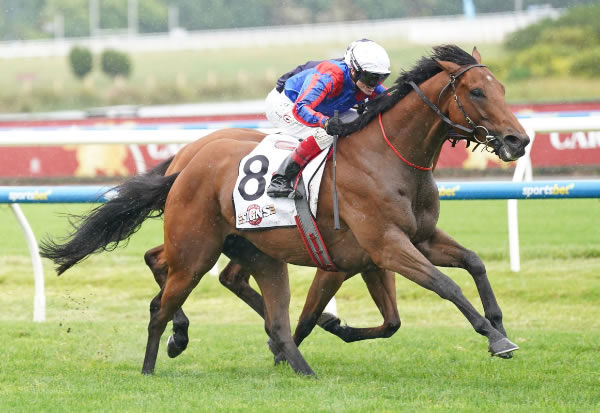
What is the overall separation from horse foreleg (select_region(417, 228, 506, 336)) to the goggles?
0.85m

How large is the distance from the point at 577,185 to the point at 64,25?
52.9m

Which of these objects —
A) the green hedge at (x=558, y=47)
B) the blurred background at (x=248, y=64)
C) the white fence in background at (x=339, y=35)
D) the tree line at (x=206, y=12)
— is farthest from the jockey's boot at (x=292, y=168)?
the tree line at (x=206, y=12)

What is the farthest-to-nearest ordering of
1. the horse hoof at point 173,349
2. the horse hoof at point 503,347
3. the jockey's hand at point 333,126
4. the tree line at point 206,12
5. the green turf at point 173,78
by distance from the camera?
the tree line at point 206,12 < the green turf at point 173,78 < the horse hoof at point 173,349 < the jockey's hand at point 333,126 < the horse hoof at point 503,347

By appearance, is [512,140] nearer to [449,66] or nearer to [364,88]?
[449,66]

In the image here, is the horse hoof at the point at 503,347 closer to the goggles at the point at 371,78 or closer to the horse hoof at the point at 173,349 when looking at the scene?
the goggles at the point at 371,78

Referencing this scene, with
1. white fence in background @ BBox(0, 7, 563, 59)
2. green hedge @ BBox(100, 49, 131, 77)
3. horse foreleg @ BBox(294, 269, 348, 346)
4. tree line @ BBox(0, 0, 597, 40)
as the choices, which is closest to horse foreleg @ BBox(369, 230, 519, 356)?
horse foreleg @ BBox(294, 269, 348, 346)

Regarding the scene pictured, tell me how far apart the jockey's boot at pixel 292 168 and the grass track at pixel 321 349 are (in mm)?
994

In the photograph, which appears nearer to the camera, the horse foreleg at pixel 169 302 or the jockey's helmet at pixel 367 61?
the jockey's helmet at pixel 367 61

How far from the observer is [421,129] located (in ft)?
15.8

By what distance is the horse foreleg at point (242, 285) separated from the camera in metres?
5.92

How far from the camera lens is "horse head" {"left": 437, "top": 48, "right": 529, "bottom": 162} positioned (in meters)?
4.39

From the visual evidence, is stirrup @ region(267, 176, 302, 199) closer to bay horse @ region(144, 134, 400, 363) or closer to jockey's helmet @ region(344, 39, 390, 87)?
bay horse @ region(144, 134, 400, 363)

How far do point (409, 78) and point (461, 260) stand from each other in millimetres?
976

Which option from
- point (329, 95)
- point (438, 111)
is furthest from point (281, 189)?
point (438, 111)
